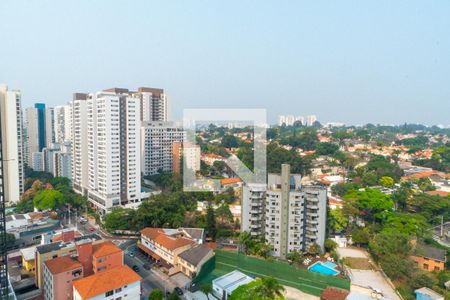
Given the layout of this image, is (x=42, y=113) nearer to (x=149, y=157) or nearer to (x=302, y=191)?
(x=149, y=157)

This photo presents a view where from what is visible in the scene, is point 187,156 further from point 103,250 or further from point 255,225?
point 103,250

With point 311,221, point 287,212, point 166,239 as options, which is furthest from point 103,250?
point 311,221

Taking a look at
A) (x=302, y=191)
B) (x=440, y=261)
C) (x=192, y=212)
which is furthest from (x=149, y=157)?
(x=440, y=261)

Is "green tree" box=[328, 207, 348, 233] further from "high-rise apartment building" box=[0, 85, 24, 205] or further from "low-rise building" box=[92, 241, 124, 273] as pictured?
"high-rise apartment building" box=[0, 85, 24, 205]

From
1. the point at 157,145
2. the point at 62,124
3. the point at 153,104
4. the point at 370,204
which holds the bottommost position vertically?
the point at 370,204

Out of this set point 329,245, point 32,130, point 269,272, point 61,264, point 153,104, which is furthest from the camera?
point 32,130
